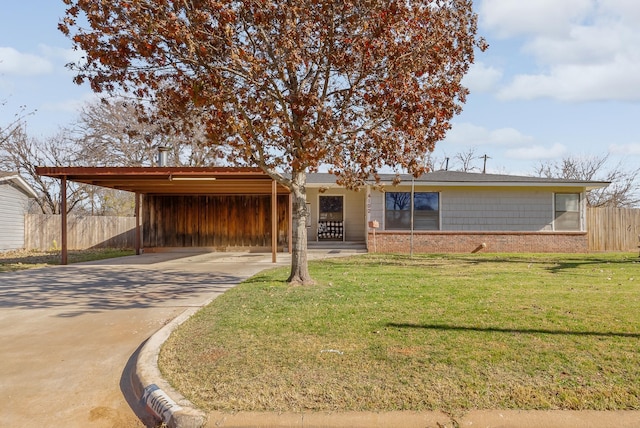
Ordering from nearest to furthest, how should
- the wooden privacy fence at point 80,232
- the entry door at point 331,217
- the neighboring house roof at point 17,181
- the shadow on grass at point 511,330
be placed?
1. the shadow on grass at point 511,330
2. the entry door at point 331,217
3. the neighboring house roof at point 17,181
4. the wooden privacy fence at point 80,232

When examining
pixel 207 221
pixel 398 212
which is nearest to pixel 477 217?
pixel 398 212

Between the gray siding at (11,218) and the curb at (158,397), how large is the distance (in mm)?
19281

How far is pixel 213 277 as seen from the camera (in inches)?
427

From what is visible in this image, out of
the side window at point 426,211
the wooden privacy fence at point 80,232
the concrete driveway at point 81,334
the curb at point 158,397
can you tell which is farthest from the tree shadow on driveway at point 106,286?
the wooden privacy fence at point 80,232

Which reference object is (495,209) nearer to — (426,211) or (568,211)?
(426,211)

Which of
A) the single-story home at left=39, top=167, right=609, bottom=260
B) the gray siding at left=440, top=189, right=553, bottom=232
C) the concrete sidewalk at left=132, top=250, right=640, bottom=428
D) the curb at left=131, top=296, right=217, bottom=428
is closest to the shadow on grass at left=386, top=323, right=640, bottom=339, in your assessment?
the concrete sidewalk at left=132, top=250, right=640, bottom=428

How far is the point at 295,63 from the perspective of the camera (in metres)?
6.97

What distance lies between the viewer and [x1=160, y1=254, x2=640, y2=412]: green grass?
3439 mm

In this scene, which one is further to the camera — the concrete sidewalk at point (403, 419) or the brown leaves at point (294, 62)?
the brown leaves at point (294, 62)

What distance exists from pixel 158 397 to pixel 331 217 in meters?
16.7

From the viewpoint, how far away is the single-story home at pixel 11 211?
20031 millimetres

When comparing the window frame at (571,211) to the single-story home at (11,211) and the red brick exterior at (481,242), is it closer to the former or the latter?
the red brick exterior at (481,242)

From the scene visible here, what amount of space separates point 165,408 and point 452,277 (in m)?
7.55

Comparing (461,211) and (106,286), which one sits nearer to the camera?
(106,286)
